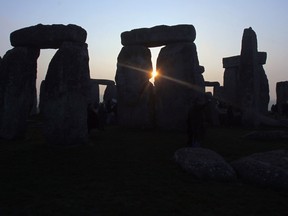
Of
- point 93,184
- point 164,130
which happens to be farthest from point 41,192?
point 164,130

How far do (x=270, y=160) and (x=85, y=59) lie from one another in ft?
18.3

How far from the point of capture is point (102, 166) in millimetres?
8602

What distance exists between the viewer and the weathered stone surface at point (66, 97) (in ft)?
35.7

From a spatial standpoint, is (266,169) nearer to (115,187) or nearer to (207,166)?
(207,166)

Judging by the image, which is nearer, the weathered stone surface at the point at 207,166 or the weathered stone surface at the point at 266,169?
the weathered stone surface at the point at 266,169

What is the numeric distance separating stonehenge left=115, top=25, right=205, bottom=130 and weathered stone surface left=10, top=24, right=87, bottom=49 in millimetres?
5064

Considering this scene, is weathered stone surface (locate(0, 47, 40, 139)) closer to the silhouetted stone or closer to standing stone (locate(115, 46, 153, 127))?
standing stone (locate(115, 46, 153, 127))

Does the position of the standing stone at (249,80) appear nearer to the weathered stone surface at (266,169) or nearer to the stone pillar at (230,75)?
the stone pillar at (230,75)

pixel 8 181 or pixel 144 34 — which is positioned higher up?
pixel 144 34

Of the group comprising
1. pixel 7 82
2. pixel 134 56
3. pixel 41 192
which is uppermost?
pixel 134 56

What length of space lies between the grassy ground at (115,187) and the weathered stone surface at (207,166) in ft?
0.50

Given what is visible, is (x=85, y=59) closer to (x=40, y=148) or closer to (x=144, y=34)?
(x=40, y=148)

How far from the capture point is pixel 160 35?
52.4 ft

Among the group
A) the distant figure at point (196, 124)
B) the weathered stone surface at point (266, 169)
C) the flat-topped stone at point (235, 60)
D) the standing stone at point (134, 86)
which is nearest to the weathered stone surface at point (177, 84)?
the standing stone at point (134, 86)
